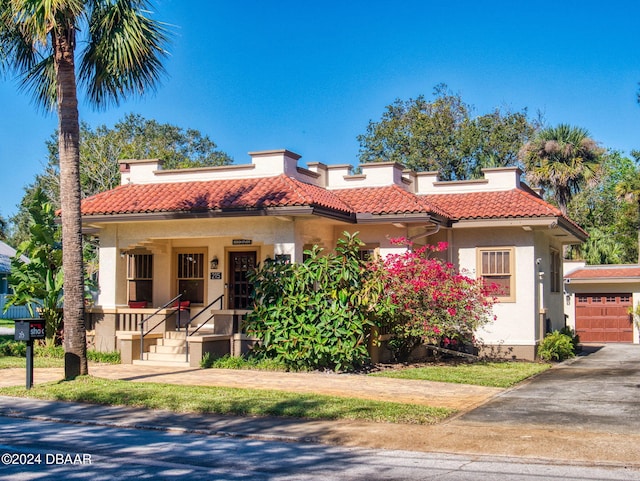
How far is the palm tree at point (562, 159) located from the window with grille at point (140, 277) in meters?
19.6

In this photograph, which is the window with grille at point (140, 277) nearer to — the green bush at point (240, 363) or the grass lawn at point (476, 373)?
the green bush at point (240, 363)

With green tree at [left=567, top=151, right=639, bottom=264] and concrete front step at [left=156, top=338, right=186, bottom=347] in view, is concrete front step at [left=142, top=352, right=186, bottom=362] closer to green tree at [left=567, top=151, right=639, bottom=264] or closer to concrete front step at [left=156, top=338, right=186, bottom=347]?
concrete front step at [left=156, top=338, right=186, bottom=347]

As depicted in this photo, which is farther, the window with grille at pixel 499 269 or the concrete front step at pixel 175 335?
the window with grille at pixel 499 269

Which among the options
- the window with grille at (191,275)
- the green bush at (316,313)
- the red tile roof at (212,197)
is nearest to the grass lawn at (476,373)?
the green bush at (316,313)

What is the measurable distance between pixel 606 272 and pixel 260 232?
61.6 feet

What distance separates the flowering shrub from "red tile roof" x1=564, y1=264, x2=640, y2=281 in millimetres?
13967

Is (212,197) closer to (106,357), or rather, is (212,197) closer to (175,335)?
(175,335)

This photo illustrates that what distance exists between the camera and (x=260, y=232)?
18484 millimetres

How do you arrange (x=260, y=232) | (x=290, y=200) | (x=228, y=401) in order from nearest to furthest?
(x=228, y=401) < (x=290, y=200) < (x=260, y=232)

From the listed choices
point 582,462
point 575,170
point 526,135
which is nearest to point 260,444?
point 582,462

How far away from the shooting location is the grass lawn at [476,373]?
1573cm

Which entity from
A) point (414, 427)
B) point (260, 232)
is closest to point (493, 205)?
point (260, 232)

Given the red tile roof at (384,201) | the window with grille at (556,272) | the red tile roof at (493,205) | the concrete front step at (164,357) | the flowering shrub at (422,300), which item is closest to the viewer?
the flowering shrub at (422,300)

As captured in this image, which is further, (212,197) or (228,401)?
(212,197)
